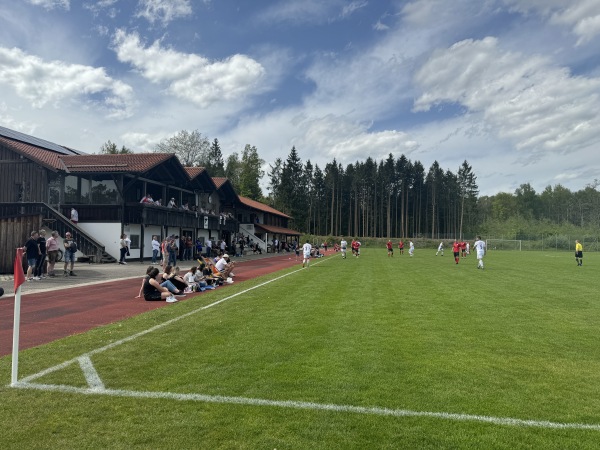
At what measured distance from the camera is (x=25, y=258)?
630 inches

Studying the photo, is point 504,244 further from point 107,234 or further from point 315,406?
point 315,406

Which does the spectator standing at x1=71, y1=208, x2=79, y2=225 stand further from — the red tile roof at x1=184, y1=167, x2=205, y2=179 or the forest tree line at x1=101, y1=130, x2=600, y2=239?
the forest tree line at x1=101, y1=130, x2=600, y2=239

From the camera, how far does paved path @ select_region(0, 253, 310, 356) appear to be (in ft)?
25.6

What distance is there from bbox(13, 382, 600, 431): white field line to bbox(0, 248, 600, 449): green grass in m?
0.07

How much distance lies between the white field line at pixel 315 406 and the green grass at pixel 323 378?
0.25ft

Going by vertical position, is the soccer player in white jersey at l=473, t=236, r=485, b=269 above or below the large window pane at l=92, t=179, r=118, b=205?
below

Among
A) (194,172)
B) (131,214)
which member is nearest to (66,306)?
(131,214)

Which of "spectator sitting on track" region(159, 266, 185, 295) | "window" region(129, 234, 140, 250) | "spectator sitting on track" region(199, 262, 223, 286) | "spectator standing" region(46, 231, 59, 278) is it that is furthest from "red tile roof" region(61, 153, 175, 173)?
"spectator sitting on track" region(159, 266, 185, 295)

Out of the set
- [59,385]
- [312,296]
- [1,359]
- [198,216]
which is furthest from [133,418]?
[198,216]

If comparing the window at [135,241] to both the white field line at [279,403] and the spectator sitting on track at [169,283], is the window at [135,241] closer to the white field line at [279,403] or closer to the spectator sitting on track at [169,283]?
the spectator sitting on track at [169,283]

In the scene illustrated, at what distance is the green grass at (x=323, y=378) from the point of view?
3678 millimetres

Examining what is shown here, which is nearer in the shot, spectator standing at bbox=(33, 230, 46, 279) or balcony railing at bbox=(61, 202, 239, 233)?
spectator standing at bbox=(33, 230, 46, 279)

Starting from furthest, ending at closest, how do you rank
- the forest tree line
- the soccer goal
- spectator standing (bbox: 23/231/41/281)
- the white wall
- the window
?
1. the forest tree line
2. the soccer goal
3. the window
4. the white wall
5. spectator standing (bbox: 23/231/41/281)

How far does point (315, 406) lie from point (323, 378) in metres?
0.84
